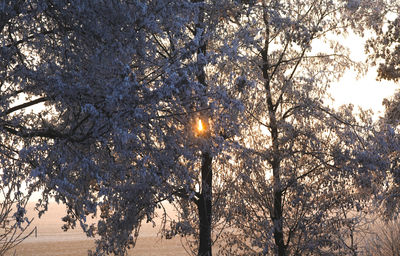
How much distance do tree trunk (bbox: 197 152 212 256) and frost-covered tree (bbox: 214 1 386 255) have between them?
0.65 m

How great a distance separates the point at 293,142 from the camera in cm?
1267

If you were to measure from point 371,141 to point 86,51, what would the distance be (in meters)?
7.68

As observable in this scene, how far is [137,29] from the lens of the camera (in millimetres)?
8141

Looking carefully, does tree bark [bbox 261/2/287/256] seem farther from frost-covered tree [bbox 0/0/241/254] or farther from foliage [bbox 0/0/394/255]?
frost-covered tree [bbox 0/0/241/254]

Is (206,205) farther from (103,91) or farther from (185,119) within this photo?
(103,91)

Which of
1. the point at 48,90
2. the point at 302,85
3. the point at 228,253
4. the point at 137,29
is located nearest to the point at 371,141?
the point at 302,85

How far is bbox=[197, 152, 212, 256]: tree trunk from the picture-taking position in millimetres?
12250

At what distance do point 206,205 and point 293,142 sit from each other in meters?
2.66

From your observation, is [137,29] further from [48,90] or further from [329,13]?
[329,13]

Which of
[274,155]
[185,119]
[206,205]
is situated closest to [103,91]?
[185,119]

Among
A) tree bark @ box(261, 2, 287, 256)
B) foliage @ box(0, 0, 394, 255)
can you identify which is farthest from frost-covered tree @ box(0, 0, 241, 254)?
tree bark @ box(261, 2, 287, 256)

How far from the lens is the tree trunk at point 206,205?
482 inches

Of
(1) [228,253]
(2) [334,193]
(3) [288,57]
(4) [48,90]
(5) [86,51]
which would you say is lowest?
(1) [228,253]

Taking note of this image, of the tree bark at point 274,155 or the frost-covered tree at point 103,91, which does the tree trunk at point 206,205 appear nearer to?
the tree bark at point 274,155
